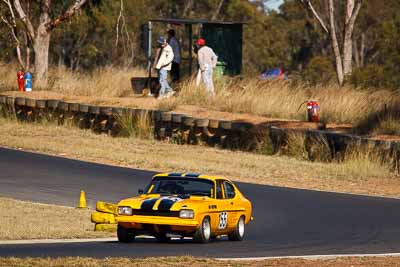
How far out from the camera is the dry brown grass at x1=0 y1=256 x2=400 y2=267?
1139 cm

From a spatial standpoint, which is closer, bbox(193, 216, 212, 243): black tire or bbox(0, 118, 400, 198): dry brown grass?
A: bbox(193, 216, 212, 243): black tire

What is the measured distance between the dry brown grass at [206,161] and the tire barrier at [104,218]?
27.6 feet

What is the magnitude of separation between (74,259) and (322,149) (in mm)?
16522

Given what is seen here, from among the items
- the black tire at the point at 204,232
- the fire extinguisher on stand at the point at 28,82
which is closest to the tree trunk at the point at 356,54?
the fire extinguisher on stand at the point at 28,82

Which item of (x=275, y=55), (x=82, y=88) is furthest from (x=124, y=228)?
(x=275, y=55)

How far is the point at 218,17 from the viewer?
74.5 metres

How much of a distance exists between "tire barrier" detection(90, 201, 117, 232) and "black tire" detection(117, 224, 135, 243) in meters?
1.36

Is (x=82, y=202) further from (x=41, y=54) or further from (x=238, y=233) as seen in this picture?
(x=41, y=54)

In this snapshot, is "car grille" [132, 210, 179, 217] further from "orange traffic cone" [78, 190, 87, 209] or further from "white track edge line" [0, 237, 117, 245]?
"orange traffic cone" [78, 190, 87, 209]

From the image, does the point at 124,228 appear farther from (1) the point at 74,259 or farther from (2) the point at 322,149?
(2) the point at 322,149

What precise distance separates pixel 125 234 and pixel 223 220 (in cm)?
148

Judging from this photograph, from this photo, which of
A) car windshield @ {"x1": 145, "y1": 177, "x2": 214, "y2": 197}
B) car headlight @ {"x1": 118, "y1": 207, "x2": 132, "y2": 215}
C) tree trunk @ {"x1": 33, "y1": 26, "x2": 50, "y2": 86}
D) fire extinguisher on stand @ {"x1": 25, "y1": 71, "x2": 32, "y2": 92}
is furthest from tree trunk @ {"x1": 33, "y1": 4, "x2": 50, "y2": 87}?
car headlight @ {"x1": 118, "y1": 207, "x2": 132, "y2": 215}

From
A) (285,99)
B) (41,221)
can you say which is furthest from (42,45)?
(41,221)

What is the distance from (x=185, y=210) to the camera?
1458 centimetres
